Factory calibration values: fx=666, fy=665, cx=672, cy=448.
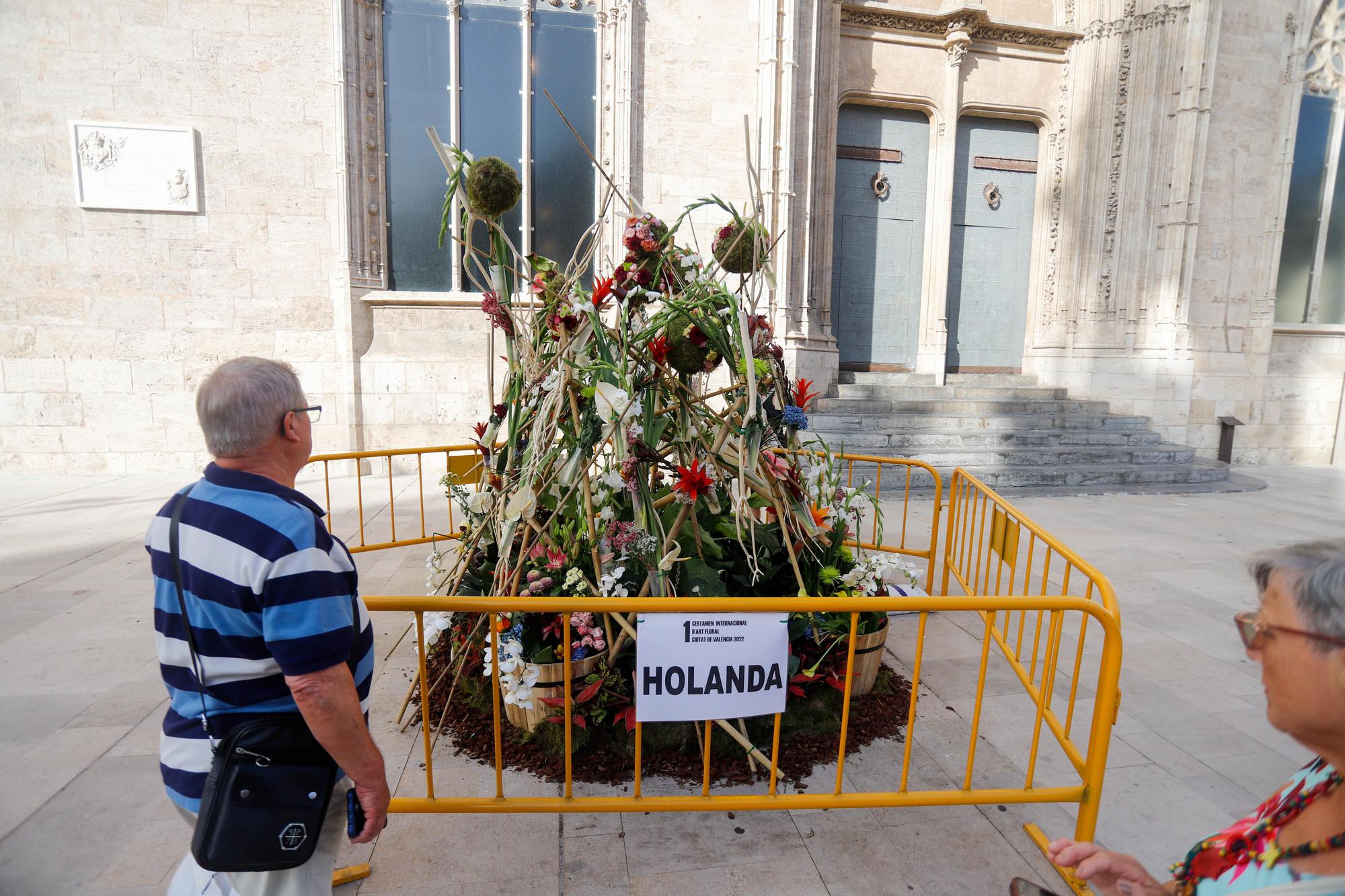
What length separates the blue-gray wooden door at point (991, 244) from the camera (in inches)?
416

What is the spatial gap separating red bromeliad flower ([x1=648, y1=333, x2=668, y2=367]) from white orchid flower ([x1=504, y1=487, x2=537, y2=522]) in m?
→ 0.71

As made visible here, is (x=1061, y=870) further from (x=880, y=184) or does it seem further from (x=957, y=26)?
(x=957, y=26)

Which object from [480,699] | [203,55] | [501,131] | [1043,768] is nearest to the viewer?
[1043,768]

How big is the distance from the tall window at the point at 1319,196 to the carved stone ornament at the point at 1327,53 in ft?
0.03

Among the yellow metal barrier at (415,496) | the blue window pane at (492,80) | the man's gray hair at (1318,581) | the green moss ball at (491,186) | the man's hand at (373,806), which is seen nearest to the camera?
the man's gray hair at (1318,581)

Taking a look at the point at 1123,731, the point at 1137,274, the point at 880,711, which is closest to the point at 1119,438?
the point at 1137,274

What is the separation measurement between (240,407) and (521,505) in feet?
4.17

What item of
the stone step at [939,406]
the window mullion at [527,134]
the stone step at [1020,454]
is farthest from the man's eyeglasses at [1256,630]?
the window mullion at [527,134]

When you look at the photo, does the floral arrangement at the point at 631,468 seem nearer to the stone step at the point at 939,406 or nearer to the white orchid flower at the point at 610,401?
the white orchid flower at the point at 610,401

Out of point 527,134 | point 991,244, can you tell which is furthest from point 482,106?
point 991,244

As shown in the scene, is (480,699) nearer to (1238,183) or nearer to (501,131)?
(501,131)

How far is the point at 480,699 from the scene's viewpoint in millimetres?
2975

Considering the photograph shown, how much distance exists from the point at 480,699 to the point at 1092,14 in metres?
12.7

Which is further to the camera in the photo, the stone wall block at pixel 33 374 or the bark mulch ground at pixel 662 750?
the stone wall block at pixel 33 374
